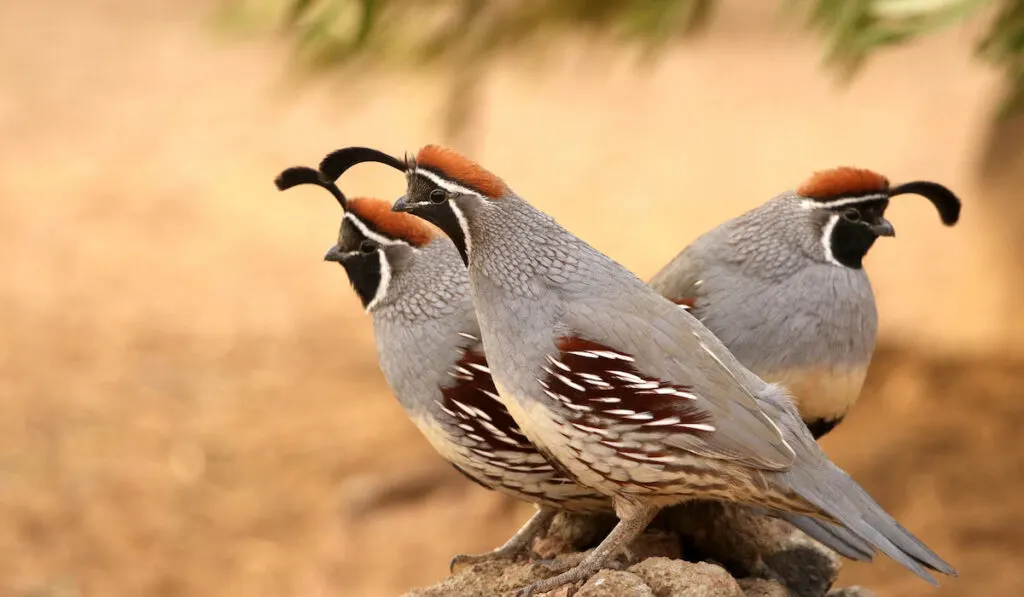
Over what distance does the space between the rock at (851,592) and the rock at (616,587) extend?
80 cm

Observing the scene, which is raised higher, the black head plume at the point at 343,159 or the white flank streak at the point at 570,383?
the black head plume at the point at 343,159

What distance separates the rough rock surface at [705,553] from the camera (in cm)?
275

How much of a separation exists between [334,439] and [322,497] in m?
0.58

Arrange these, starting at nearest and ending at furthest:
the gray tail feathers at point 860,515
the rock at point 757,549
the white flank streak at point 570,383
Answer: the gray tail feathers at point 860,515
the white flank streak at point 570,383
the rock at point 757,549

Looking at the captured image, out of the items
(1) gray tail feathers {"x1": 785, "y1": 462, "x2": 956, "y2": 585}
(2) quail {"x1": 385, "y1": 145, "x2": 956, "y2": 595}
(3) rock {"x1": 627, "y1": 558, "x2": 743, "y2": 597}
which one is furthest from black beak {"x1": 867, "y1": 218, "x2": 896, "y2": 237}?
(3) rock {"x1": 627, "y1": 558, "x2": 743, "y2": 597}

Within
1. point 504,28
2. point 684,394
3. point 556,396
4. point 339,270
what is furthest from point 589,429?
point 339,270

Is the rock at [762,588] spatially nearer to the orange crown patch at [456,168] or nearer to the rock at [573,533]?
the rock at [573,533]

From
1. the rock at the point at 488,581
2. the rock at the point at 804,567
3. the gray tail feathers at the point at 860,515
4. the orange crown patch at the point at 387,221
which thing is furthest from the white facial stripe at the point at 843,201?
the rock at the point at 488,581

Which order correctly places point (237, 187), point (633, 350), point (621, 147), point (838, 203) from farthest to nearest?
1. point (621, 147)
2. point (237, 187)
3. point (838, 203)
4. point (633, 350)

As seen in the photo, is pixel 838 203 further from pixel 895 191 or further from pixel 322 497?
pixel 322 497

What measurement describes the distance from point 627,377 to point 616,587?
0.43 meters

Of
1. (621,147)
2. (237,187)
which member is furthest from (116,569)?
(621,147)

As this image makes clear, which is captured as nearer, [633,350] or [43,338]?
[633,350]

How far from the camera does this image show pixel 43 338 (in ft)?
24.3
